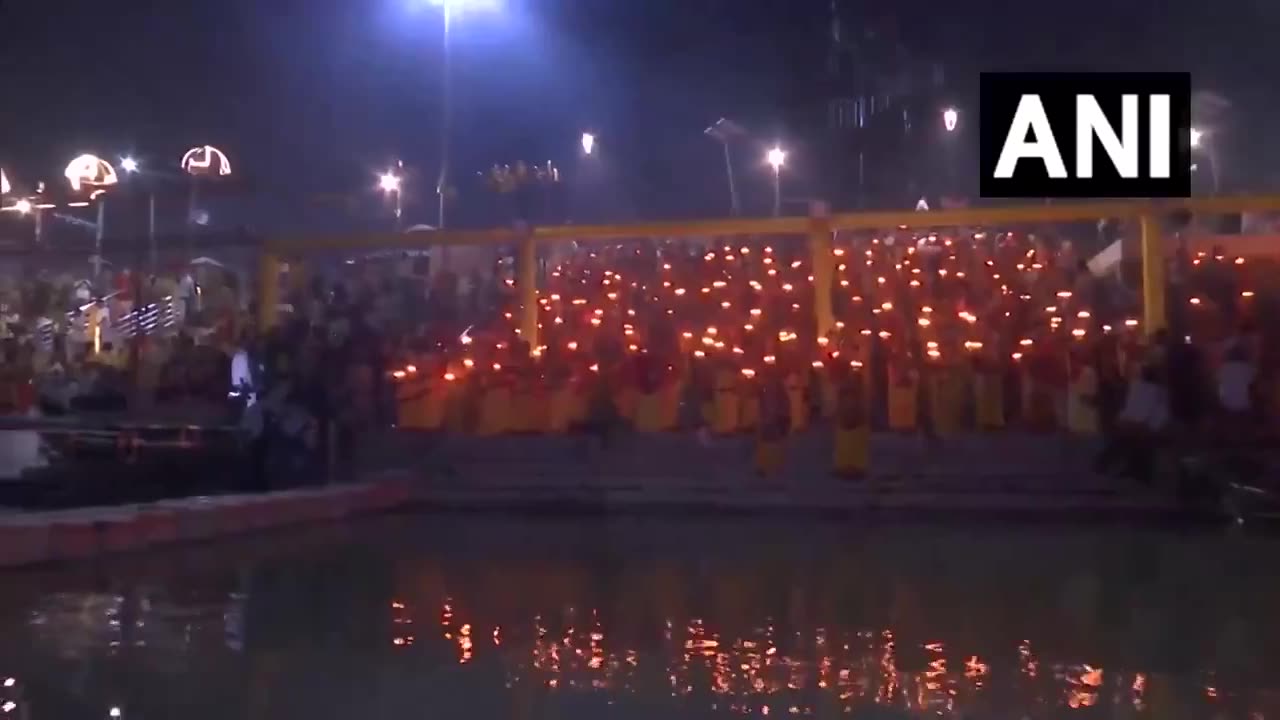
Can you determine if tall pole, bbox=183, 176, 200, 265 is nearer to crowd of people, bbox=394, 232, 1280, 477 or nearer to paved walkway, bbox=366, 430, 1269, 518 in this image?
crowd of people, bbox=394, 232, 1280, 477

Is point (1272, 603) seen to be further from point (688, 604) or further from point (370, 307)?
point (370, 307)

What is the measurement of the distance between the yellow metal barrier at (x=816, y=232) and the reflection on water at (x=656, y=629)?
507 cm

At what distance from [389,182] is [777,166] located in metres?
8.10

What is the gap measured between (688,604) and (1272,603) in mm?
3669

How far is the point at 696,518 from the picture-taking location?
13375mm

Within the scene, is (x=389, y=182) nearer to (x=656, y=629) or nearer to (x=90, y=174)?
(x=90, y=174)

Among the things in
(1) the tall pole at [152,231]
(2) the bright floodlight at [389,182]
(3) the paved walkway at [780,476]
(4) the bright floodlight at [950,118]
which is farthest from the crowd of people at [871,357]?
(2) the bright floodlight at [389,182]

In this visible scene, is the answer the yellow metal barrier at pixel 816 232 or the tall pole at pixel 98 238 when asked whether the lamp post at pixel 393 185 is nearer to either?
the tall pole at pixel 98 238

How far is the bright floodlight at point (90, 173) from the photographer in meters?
19.4

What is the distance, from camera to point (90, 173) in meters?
19.5

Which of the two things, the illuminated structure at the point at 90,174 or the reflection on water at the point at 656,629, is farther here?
the illuminated structure at the point at 90,174

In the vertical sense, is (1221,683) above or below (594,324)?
below

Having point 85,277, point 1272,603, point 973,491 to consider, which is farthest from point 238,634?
point 85,277

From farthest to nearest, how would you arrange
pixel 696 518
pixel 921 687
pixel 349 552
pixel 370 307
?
pixel 370 307 → pixel 696 518 → pixel 349 552 → pixel 921 687
